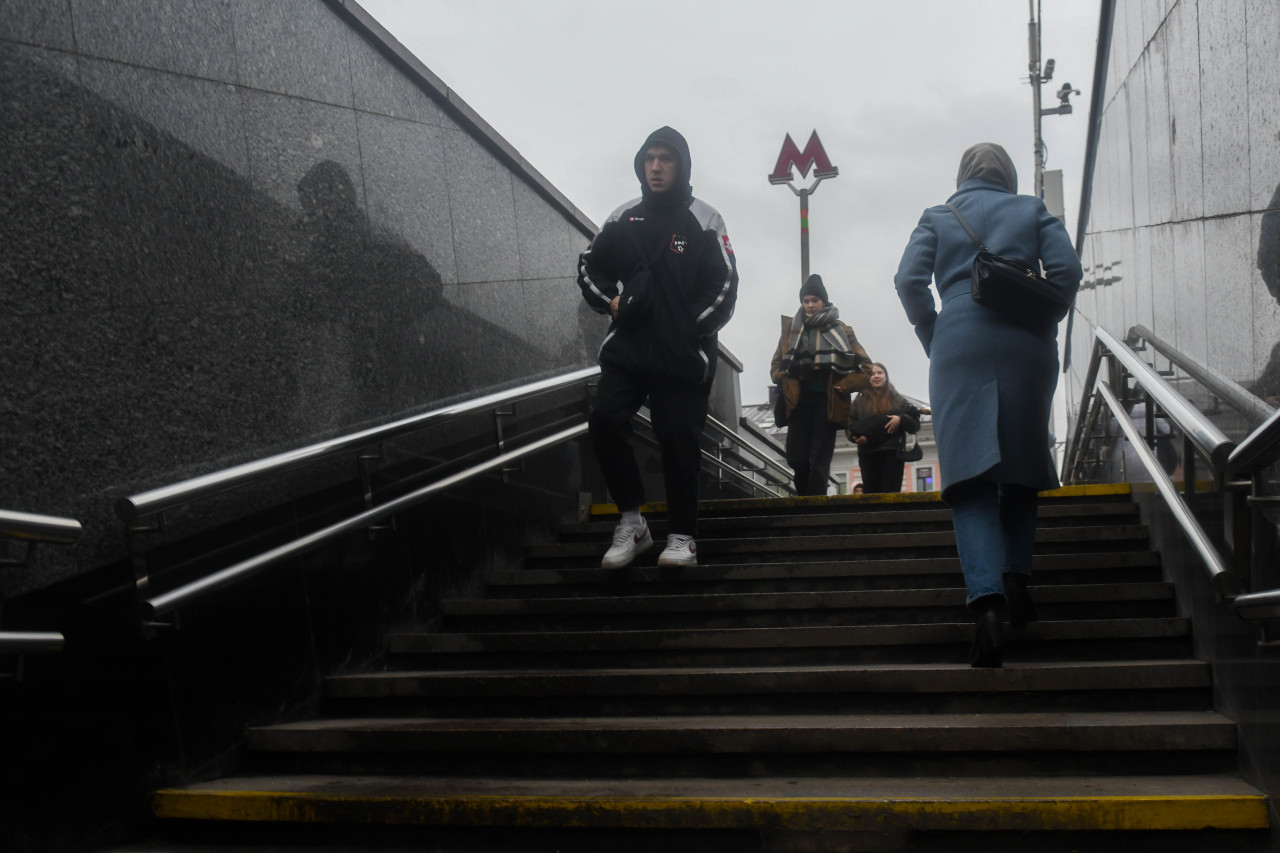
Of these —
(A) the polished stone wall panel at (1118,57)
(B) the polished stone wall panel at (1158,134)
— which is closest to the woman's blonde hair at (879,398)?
(A) the polished stone wall panel at (1118,57)

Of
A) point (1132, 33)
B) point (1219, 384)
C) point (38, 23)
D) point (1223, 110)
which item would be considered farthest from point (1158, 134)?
point (38, 23)

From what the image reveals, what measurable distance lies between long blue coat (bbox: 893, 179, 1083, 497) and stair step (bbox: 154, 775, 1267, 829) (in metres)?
1.03

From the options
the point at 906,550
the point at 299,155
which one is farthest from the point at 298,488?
the point at 906,550

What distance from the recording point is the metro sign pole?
1278cm

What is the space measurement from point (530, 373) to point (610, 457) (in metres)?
1.48

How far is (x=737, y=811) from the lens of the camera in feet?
9.42

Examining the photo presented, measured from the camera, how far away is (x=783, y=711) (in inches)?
143

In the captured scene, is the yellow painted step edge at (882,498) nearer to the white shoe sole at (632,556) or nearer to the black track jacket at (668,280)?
the white shoe sole at (632,556)

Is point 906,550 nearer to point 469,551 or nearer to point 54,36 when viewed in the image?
point 469,551

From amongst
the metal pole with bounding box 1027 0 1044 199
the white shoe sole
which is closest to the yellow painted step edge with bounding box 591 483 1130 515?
the white shoe sole

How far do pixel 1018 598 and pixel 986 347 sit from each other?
31.5 inches

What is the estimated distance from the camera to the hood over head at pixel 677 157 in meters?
4.93

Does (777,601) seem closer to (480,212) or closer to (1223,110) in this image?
(1223,110)

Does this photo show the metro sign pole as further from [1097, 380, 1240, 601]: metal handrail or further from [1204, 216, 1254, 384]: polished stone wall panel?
[1204, 216, 1254, 384]: polished stone wall panel
